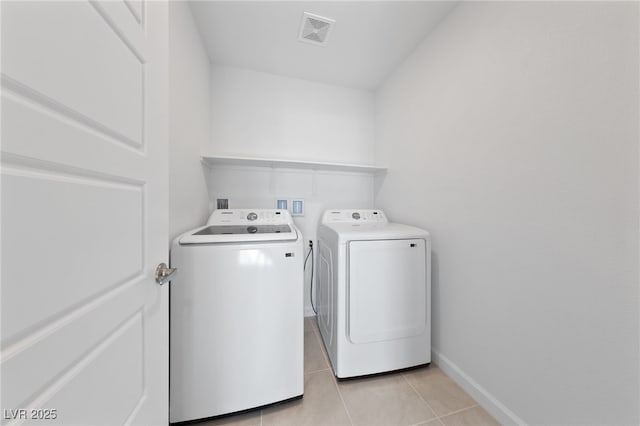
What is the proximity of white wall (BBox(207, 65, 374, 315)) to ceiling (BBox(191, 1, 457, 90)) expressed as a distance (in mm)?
181

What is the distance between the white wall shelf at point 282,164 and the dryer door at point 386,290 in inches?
37.0

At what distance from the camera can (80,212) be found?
0.48m

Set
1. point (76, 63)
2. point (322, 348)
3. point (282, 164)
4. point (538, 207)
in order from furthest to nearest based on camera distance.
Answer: point (282, 164)
point (322, 348)
point (538, 207)
point (76, 63)

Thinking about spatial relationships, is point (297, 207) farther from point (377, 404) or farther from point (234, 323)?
point (377, 404)

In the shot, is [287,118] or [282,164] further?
[287,118]

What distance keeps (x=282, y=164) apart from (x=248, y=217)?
62 centimetres

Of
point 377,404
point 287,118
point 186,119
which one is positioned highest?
point 287,118

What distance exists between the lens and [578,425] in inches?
35.5

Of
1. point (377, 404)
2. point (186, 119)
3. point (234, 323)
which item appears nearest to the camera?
point (234, 323)

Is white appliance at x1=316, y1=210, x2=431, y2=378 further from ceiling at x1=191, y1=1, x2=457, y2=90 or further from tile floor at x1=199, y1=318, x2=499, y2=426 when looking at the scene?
ceiling at x1=191, y1=1, x2=457, y2=90

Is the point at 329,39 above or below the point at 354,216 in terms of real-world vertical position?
above

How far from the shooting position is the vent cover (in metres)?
1.55

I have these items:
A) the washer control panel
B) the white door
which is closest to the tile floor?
the white door

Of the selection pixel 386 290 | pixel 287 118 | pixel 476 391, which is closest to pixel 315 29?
pixel 287 118
